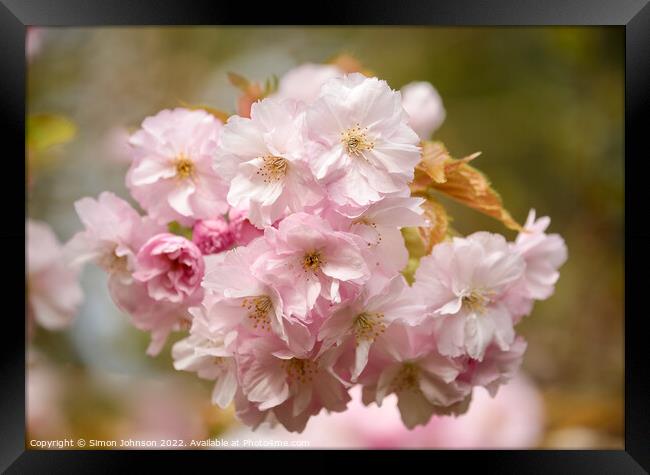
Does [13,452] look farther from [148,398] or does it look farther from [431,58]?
[431,58]

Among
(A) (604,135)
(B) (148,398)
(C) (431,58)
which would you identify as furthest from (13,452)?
(C) (431,58)

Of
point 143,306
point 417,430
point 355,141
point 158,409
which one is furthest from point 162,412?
point 355,141

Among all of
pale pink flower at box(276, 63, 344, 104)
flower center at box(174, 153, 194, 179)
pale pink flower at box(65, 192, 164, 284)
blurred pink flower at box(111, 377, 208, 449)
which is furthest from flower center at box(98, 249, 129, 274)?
blurred pink flower at box(111, 377, 208, 449)

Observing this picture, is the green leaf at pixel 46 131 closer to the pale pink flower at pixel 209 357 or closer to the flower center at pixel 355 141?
the pale pink flower at pixel 209 357

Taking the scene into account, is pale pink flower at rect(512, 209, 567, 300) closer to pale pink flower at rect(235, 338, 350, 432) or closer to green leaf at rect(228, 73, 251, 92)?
pale pink flower at rect(235, 338, 350, 432)

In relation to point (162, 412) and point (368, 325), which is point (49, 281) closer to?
point (162, 412)

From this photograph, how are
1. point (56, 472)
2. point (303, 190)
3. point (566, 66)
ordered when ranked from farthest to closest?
point (566, 66)
point (56, 472)
point (303, 190)
